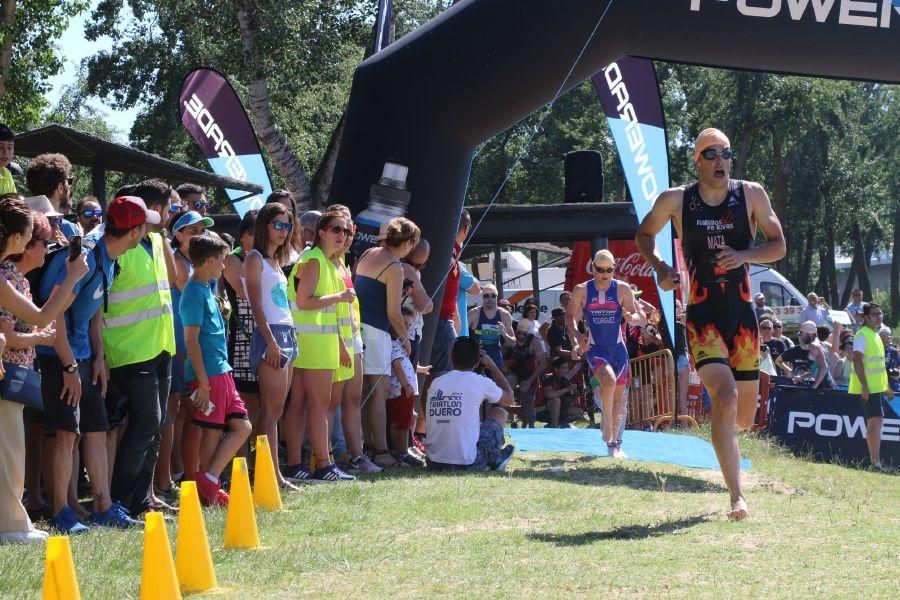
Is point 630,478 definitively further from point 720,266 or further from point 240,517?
point 240,517

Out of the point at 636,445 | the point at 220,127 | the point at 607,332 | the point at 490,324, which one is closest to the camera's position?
the point at 607,332

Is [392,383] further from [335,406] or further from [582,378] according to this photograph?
[582,378]

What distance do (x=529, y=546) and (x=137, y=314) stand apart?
2.58 meters

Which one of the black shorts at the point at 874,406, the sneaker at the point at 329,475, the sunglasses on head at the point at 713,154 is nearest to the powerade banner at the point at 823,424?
the black shorts at the point at 874,406

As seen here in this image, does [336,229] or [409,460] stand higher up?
[336,229]

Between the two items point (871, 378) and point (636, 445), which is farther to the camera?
point (871, 378)

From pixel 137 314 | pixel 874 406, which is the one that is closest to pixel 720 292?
pixel 137 314

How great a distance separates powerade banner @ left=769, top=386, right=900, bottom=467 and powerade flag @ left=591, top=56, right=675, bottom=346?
202 centimetres

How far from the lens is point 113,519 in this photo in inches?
241

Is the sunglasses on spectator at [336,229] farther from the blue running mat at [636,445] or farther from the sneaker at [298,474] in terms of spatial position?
the blue running mat at [636,445]

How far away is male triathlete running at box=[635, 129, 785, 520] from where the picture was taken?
654cm

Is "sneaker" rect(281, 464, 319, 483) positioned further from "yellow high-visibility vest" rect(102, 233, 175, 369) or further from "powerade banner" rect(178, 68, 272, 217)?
"powerade banner" rect(178, 68, 272, 217)

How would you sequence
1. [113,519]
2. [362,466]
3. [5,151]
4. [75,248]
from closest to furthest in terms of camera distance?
[75,248], [113,519], [5,151], [362,466]

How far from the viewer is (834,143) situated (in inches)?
1825
